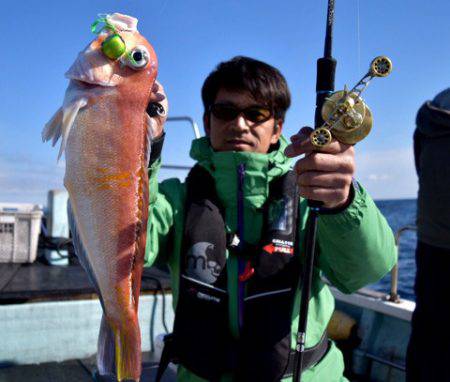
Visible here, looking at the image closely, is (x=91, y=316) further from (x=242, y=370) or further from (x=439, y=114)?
(x=439, y=114)

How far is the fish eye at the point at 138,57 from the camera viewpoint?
1599 mm

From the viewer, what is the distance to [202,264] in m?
2.27

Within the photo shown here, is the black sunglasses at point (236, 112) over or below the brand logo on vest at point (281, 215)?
over

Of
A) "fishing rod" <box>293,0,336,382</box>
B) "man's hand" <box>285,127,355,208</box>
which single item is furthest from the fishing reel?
"fishing rod" <box>293,0,336,382</box>

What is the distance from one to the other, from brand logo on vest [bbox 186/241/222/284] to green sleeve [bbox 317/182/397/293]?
60cm

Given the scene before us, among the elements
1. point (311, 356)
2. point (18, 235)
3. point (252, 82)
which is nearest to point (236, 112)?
point (252, 82)

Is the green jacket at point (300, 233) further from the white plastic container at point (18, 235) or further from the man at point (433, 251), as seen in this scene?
the white plastic container at point (18, 235)

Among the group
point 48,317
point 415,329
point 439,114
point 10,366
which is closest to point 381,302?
point 415,329

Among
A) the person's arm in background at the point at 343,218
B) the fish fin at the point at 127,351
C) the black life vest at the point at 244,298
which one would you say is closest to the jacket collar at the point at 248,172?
the black life vest at the point at 244,298

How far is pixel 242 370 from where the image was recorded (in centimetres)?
218

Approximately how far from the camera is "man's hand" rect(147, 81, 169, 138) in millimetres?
1691

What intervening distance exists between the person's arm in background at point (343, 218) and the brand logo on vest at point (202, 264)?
0.55 metres

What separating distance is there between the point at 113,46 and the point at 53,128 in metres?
0.38

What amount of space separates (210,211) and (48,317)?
253cm
